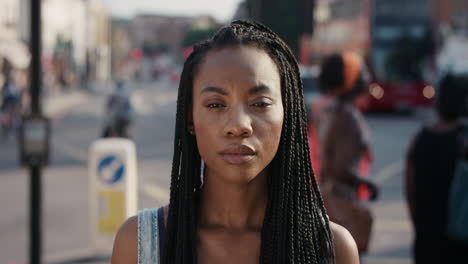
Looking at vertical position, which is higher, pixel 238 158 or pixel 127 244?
pixel 238 158

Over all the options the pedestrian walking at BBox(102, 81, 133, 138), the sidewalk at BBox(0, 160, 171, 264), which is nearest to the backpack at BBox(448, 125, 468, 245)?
the sidewalk at BBox(0, 160, 171, 264)

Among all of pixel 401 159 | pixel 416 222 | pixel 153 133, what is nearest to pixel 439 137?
pixel 416 222

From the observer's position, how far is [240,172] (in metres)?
1.67

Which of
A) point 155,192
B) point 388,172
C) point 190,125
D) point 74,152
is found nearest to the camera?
point 190,125

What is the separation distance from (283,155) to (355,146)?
233 cm

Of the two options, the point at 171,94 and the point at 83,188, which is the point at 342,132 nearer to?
the point at 83,188

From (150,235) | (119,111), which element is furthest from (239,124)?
(119,111)

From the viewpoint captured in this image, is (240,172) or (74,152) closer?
(240,172)

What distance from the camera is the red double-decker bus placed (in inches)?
990

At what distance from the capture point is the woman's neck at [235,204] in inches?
68.4

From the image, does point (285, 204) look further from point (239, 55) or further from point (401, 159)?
point (401, 159)

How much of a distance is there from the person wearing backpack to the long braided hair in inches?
96.7

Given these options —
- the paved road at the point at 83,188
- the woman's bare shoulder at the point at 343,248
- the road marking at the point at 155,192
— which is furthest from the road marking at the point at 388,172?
the woman's bare shoulder at the point at 343,248

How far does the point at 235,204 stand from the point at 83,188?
10.2m
